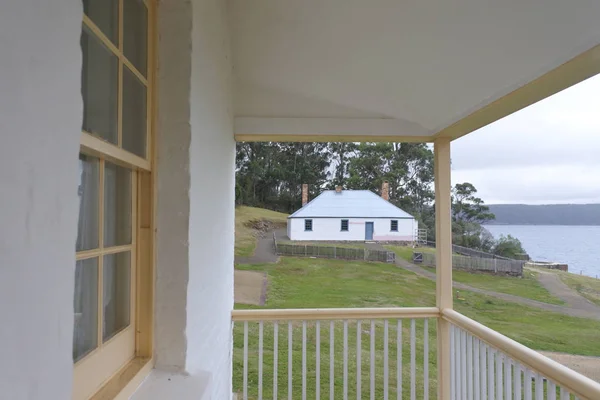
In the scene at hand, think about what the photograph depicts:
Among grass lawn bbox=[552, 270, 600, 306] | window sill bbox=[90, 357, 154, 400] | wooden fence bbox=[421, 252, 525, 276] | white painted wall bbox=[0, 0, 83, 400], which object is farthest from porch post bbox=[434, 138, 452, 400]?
white painted wall bbox=[0, 0, 83, 400]

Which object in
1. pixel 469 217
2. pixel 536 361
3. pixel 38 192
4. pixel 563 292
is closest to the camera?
pixel 38 192

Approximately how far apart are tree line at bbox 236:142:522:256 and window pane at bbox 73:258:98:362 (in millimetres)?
2433

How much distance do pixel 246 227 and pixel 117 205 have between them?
2.36m

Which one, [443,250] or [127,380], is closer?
[127,380]

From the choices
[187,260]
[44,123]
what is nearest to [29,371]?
[44,123]

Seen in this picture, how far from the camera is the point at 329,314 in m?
2.90

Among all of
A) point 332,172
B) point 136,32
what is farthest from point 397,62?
point 136,32

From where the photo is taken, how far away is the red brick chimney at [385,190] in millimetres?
3451

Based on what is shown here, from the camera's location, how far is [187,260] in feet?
4.88

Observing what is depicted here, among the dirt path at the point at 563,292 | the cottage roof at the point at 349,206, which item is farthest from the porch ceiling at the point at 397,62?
the dirt path at the point at 563,292

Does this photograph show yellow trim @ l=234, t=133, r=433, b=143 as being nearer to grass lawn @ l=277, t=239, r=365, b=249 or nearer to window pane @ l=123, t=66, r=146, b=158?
grass lawn @ l=277, t=239, r=365, b=249

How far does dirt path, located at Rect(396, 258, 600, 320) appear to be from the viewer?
197 cm

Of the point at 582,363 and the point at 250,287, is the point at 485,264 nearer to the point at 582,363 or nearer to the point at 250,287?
the point at 582,363

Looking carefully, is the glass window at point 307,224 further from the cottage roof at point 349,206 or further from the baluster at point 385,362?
the baluster at point 385,362
